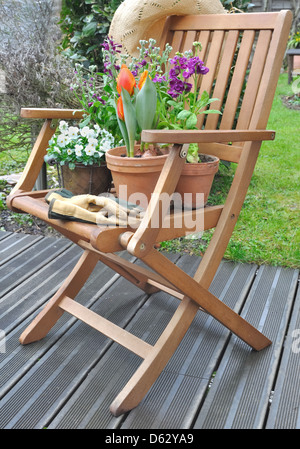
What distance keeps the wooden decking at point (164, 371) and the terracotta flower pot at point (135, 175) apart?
0.65 metres

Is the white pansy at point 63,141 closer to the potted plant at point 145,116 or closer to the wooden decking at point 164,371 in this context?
the potted plant at point 145,116

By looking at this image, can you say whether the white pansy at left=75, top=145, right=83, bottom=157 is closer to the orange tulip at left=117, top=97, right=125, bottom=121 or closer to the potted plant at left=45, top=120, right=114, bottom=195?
the potted plant at left=45, top=120, right=114, bottom=195

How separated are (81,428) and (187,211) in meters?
0.77

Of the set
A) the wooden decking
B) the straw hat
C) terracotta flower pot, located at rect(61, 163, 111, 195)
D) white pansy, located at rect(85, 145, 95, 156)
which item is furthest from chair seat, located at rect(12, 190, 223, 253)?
the straw hat

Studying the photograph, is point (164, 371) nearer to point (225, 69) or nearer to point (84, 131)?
point (84, 131)

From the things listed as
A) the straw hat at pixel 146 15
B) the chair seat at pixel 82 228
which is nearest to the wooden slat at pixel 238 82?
the straw hat at pixel 146 15

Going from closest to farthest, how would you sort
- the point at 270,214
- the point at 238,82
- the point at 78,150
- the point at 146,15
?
the point at 78,150, the point at 238,82, the point at 146,15, the point at 270,214

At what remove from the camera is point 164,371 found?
1.82 meters

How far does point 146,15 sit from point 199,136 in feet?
3.18

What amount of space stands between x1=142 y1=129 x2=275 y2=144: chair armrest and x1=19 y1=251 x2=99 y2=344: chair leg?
79 centimetres

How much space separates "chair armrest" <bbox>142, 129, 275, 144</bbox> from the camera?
1.35m

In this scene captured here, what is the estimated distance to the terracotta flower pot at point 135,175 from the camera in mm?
1596

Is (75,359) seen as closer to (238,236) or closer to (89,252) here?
(89,252)

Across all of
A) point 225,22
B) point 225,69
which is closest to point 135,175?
point 225,69
